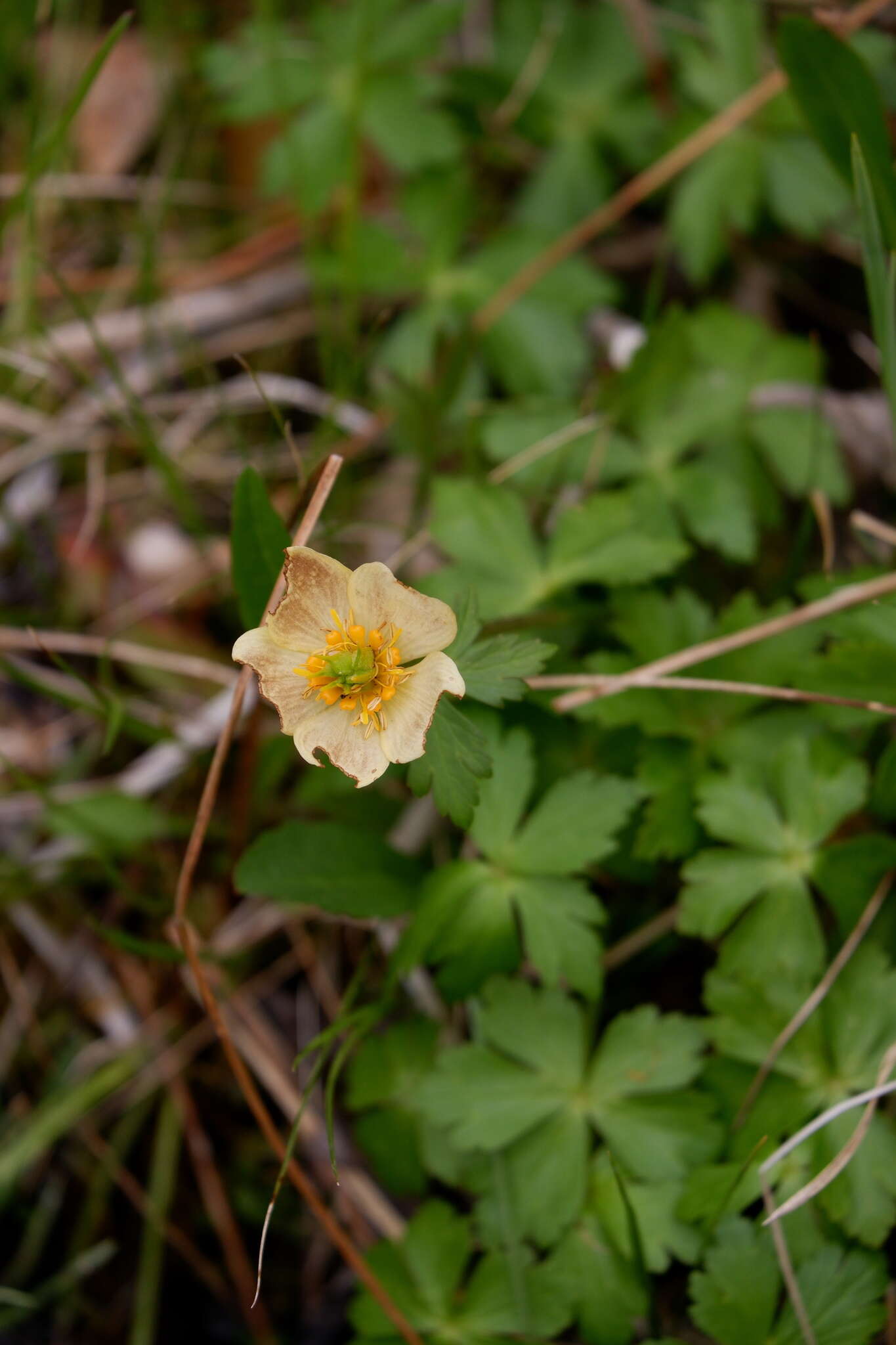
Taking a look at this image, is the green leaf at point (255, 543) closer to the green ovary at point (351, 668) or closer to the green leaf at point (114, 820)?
the green ovary at point (351, 668)

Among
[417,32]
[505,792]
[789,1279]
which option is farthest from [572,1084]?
[417,32]

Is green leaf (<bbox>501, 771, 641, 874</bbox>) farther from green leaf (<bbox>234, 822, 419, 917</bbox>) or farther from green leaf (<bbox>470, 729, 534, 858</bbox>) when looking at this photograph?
green leaf (<bbox>234, 822, 419, 917</bbox>)

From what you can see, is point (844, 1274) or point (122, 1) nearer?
point (844, 1274)

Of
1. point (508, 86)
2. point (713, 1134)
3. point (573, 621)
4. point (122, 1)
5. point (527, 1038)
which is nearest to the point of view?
point (713, 1134)

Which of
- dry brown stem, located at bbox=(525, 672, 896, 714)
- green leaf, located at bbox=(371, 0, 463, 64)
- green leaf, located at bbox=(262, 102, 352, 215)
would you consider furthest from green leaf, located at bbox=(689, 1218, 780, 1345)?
green leaf, located at bbox=(371, 0, 463, 64)

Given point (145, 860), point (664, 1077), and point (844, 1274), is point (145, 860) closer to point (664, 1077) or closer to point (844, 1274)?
point (664, 1077)

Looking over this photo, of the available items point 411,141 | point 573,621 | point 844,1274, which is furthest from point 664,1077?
point 411,141

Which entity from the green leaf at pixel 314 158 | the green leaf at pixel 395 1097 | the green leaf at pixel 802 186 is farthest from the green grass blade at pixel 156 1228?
the green leaf at pixel 802 186

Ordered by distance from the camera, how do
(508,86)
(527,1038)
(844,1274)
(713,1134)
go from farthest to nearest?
1. (508,86)
2. (527,1038)
3. (713,1134)
4. (844,1274)
